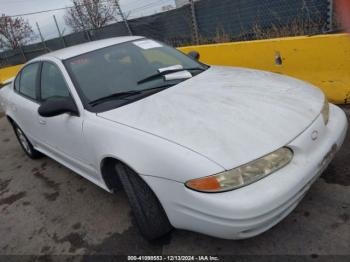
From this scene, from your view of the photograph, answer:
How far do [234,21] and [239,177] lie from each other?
6228mm

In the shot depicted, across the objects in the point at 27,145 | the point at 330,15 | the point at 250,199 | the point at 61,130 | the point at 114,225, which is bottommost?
the point at 114,225

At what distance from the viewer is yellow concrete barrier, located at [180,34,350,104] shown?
13.5ft

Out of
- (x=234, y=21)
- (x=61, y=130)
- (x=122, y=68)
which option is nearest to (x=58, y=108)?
(x=61, y=130)

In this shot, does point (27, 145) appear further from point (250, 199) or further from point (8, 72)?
point (8, 72)

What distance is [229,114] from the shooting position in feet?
7.68

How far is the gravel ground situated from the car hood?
0.74 meters

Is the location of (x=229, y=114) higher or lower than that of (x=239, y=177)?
higher

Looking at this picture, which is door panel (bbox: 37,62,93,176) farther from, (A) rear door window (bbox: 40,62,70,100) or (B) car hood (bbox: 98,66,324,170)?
(B) car hood (bbox: 98,66,324,170)

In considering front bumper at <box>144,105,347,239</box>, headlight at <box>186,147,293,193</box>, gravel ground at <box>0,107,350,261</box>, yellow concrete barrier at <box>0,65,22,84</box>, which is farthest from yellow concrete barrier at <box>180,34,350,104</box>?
yellow concrete barrier at <box>0,65,22,84</box>

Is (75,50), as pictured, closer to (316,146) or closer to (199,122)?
(199,122)

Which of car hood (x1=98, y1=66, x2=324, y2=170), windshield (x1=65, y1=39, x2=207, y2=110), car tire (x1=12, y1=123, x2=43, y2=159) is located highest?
windshield (x1=65, y1=39, x2=207, y2=110)

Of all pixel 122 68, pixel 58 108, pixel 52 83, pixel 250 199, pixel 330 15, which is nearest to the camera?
pixel 250 199

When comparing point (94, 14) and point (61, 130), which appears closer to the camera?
point (61, 130)

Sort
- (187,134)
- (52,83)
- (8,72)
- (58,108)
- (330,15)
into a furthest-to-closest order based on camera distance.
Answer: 1. (8,72)
2. (330,15)
3. (52,83)
4. (58,108)
5. (187,134)
